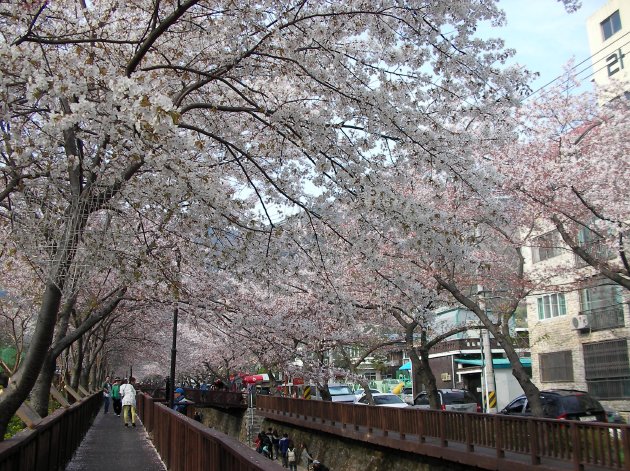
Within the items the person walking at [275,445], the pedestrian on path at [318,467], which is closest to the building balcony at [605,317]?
the pedestrian on path at [318,467]

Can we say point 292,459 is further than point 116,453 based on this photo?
Yes

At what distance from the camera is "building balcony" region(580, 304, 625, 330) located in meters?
27.1

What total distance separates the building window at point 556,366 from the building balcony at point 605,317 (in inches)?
100

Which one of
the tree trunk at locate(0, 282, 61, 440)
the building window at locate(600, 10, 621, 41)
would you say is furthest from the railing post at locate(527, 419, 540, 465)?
the building window at locate(600, 10, 621, 41)

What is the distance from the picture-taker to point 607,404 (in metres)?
27.0

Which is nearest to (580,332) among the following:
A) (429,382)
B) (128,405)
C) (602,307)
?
(602,307)

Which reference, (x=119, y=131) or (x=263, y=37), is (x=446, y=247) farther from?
(x=119, y=131)

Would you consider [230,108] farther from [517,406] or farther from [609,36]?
[609,36]

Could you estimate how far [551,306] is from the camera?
32.5m

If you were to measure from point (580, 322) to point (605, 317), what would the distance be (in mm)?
1188

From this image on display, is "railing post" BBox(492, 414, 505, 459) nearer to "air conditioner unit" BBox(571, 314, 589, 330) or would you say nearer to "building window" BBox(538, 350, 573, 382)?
"air conditioner unit" BBox(571, 314, 589, 330)

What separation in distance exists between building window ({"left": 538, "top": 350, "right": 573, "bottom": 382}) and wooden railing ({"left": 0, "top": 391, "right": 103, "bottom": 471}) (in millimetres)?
25392

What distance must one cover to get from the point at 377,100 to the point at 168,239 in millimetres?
5994

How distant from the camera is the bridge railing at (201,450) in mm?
4449
